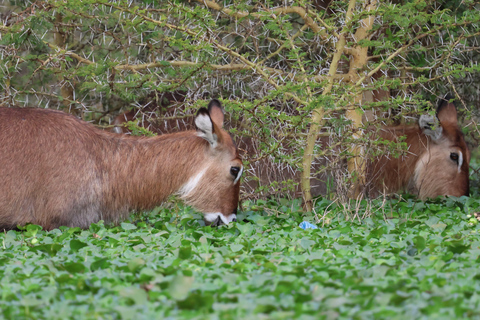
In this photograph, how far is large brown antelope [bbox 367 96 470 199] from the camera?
746 cm

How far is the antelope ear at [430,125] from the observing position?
741 cm

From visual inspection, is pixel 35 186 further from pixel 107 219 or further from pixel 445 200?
pixel 445 200

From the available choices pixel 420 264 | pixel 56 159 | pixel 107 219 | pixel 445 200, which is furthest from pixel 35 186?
pixel 445 200

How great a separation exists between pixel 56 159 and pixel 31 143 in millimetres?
264

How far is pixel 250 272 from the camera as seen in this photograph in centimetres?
353

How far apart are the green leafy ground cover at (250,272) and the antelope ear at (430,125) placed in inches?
81.7

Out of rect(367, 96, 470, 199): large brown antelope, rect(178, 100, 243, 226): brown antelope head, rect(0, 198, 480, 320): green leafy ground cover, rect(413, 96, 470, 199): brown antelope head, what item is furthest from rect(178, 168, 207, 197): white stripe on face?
rect(413, 96, 470, 199): brown antelope head

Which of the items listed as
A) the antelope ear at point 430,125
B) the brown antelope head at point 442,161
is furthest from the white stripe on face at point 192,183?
the antelope ear at point 430,125

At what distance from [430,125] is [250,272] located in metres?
4.72

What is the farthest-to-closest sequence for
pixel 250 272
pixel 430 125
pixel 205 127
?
pixel 430 125 < pixel 205 127 < pixel 250 272

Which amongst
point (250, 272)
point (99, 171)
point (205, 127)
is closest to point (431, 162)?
point (205, 127)

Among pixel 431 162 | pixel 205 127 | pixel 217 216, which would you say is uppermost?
pixel 205 127

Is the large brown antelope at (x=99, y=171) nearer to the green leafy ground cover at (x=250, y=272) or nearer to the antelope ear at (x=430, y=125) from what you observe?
the green leafy ground cover at (x=250, y=272)

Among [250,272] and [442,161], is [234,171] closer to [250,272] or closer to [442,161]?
[250,272]
